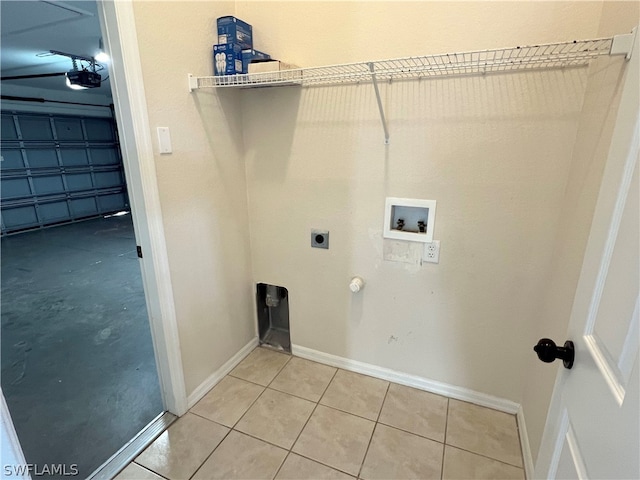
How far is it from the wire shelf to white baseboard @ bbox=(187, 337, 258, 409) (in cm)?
164

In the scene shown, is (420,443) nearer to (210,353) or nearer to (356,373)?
(356,373)

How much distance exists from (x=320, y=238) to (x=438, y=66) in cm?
105

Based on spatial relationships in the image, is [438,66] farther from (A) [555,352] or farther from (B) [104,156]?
(B) [104,156]

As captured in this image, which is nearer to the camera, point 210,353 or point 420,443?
point 420,443

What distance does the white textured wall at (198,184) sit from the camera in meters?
1.42

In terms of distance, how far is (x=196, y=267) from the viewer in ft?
5.74

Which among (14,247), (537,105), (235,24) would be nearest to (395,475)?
(537,105)

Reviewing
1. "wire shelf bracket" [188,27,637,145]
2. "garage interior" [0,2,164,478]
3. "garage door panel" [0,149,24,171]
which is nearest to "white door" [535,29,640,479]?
"wire shelf bracket" [188,27,637,145]

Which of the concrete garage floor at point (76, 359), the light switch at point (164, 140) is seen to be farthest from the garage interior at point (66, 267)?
the light switch at point (164, 140)

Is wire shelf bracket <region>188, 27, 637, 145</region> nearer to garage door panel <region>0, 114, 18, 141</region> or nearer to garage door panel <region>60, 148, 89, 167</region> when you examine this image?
garage door panel <region>0, 114, 18, 141</region>

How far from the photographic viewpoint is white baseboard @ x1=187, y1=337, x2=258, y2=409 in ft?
6.05

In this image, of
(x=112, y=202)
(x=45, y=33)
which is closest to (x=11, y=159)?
(x=112, y=202)

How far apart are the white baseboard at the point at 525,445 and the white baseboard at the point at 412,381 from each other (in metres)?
0.07

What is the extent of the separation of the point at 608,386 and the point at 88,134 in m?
8.89
